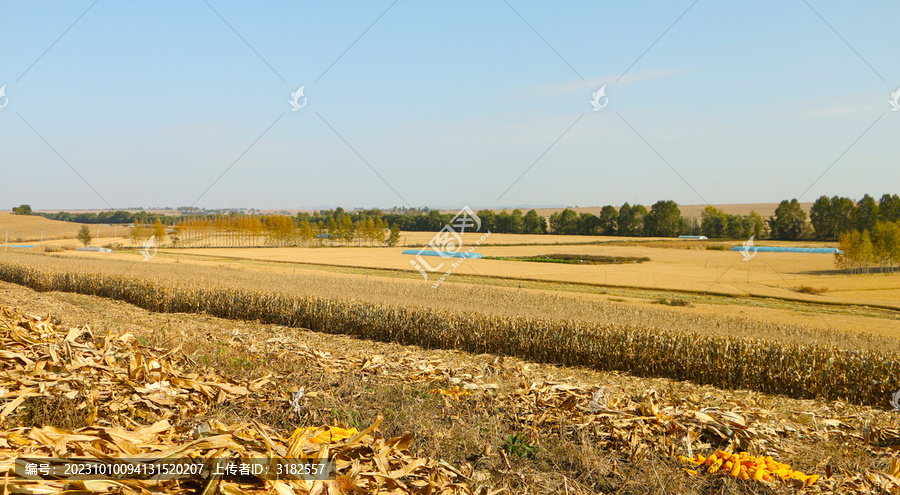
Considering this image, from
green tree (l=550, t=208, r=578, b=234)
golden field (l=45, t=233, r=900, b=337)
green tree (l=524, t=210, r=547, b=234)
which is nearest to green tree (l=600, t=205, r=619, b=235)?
green tree (l=550, t=208, r=578, b=234)

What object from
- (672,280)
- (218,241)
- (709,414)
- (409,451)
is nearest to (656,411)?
(709,414)

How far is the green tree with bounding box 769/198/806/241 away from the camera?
8131 cm

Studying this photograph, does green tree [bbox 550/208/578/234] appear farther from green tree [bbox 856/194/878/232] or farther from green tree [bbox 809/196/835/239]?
green tree [bbox 856/194/878/232]

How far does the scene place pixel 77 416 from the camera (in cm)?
376

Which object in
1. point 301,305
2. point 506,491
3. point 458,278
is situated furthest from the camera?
point 458,278

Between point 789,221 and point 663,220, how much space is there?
2788 centimetres

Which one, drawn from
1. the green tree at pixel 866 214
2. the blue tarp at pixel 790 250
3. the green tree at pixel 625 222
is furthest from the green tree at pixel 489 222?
the green tree at pixel 866 214

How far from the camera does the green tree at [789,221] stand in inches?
3201

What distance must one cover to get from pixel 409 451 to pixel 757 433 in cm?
315

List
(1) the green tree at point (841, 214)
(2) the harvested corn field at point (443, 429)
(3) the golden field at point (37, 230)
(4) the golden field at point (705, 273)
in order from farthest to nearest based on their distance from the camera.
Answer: (3) the golden field at point (37, 230) → (1) the green tree at point (841, 214) → (4) the golden field at point (705, 273) → (2) the harvested corn field at point (443, 429)

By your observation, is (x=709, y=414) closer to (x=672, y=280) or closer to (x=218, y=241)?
(x=672, y=280)

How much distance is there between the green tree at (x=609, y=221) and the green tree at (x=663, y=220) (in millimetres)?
6137

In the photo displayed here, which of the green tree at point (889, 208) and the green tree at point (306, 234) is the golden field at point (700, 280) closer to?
the green tree at point (889, 208)

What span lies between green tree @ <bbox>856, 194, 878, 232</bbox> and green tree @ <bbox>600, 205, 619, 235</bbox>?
4517 cm
